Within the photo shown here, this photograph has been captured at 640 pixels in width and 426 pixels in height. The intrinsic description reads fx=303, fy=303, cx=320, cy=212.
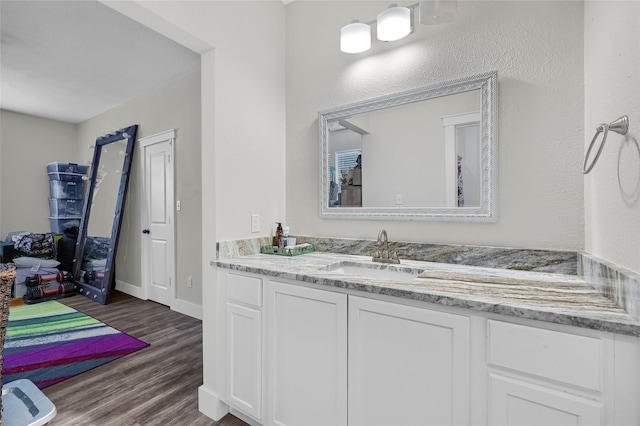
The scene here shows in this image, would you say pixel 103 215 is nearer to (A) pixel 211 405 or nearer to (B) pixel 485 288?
(A) pixel 211 405

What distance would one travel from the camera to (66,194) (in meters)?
4.93

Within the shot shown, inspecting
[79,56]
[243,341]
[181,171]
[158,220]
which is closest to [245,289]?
[243,341]

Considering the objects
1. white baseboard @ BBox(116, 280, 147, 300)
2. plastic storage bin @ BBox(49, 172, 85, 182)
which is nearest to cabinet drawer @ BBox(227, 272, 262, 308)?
white baseboard @ BBox(116, 280, 147, 300)

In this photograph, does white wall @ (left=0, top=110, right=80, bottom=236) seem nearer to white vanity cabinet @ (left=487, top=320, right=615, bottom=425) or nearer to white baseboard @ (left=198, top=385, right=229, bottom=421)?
white baseboard @ (left=198, top=385, right=229, bottom=421)

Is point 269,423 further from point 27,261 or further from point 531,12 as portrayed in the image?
point 27,261

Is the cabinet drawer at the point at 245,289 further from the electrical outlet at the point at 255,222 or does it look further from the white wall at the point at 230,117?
the electrical outlet at the point at 255,222

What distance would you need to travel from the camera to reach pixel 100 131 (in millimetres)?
4820

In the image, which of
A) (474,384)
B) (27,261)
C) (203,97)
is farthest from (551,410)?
(27,261)

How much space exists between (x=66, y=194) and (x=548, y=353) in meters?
6.30

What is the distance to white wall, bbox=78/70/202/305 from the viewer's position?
3293mm

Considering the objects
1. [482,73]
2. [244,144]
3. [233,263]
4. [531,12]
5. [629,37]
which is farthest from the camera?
[244,144]

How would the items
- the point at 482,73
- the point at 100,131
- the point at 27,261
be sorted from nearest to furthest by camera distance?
the point at 482,73
the point at 27,261
the point at 100,131

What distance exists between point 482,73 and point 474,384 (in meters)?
1.45

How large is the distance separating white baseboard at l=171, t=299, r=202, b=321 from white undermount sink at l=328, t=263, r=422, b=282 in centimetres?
222
